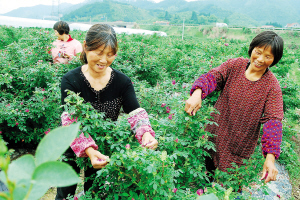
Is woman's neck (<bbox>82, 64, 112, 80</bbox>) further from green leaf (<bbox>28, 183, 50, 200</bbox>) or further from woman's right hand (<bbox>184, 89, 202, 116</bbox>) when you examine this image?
green leaf (<bbox>28, 183, 50, 200</bbox>)

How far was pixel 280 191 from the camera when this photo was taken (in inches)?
131

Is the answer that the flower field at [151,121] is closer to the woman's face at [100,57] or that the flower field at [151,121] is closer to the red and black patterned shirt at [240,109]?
the red and black patterned shirt at [240,109]

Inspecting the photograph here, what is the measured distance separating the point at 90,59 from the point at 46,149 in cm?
129

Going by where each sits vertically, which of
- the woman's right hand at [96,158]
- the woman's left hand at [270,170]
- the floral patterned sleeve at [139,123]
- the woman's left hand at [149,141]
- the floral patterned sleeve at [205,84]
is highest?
the floral patterned sleeve at [205,84]

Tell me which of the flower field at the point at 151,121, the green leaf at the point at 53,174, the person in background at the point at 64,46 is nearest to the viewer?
the green leaf at the point at 53,174

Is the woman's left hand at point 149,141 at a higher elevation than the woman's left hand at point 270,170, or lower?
higher

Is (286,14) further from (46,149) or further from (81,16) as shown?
(46,149)

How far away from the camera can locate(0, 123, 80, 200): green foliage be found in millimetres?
238

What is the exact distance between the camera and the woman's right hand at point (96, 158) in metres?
1.24

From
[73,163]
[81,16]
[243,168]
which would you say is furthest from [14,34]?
[81,16]

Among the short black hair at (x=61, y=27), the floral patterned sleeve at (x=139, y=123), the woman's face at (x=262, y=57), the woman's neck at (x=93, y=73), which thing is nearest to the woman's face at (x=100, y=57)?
the woman's neck at (x=93, y=73)

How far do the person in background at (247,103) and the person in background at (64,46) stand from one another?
2.81 metres

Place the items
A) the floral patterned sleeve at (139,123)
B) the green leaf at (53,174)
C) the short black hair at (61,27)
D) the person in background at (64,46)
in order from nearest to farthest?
the green leaf at (53,174) → the floral patterned sleeve at (139,123) → the short black hair at (61,27) → the person in background at (64,46)

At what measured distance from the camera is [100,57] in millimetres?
1459
